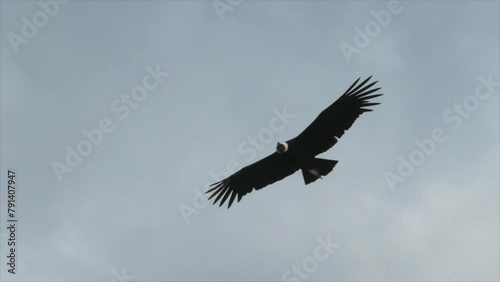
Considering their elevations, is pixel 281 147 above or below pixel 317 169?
above

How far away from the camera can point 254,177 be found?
29453 millimetres

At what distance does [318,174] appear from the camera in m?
27.8

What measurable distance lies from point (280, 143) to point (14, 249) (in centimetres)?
964

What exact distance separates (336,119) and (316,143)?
1059 millimetres

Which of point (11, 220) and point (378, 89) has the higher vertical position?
point (11, 220)

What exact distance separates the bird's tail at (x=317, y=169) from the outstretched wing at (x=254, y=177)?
0.78 metres

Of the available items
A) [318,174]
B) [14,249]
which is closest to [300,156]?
[318,174]

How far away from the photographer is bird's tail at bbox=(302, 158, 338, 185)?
90.7ft

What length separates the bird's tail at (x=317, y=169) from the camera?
27656mm

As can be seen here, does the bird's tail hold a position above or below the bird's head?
below

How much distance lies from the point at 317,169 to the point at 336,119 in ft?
5.68

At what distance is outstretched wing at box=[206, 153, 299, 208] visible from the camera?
94.7ft

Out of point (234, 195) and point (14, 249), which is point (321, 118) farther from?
point (14, 249)

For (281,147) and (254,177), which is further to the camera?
(254,177)
